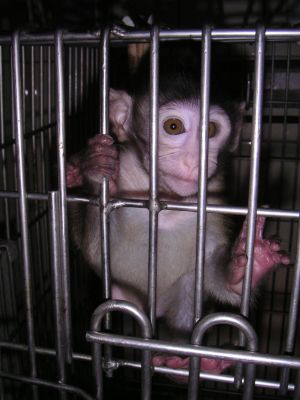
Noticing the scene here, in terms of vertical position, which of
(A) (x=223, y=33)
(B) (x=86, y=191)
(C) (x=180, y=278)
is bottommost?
(C) (x=180, y=278)

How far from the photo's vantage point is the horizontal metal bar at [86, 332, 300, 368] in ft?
2.42

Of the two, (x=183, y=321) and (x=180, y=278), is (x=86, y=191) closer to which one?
(x=180, y=278)

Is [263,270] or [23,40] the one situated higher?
[23,40]

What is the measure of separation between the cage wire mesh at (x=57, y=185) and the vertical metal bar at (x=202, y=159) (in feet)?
1.31

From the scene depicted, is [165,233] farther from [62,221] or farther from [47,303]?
[62,221]

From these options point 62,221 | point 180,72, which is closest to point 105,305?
point 62,221

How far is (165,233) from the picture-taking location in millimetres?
1565

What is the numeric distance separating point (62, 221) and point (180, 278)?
3.18 feet

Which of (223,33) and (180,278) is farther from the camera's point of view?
(180,278)

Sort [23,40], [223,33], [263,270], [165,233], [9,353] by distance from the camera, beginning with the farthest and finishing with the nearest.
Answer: [165,233]
[9,353]
[263,270]
[23,40]
[223,33]

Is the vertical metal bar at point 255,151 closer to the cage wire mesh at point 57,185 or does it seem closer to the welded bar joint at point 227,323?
the welded bar joint at point 227,323

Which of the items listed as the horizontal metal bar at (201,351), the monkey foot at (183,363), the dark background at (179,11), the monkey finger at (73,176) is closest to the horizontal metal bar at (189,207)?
the horizontal metal bar at (201,351)

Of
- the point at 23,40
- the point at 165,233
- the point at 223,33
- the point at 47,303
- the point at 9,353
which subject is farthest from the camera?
the point at 47,303

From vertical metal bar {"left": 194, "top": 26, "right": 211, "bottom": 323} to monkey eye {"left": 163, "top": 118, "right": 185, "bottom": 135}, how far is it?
1.71 ft
